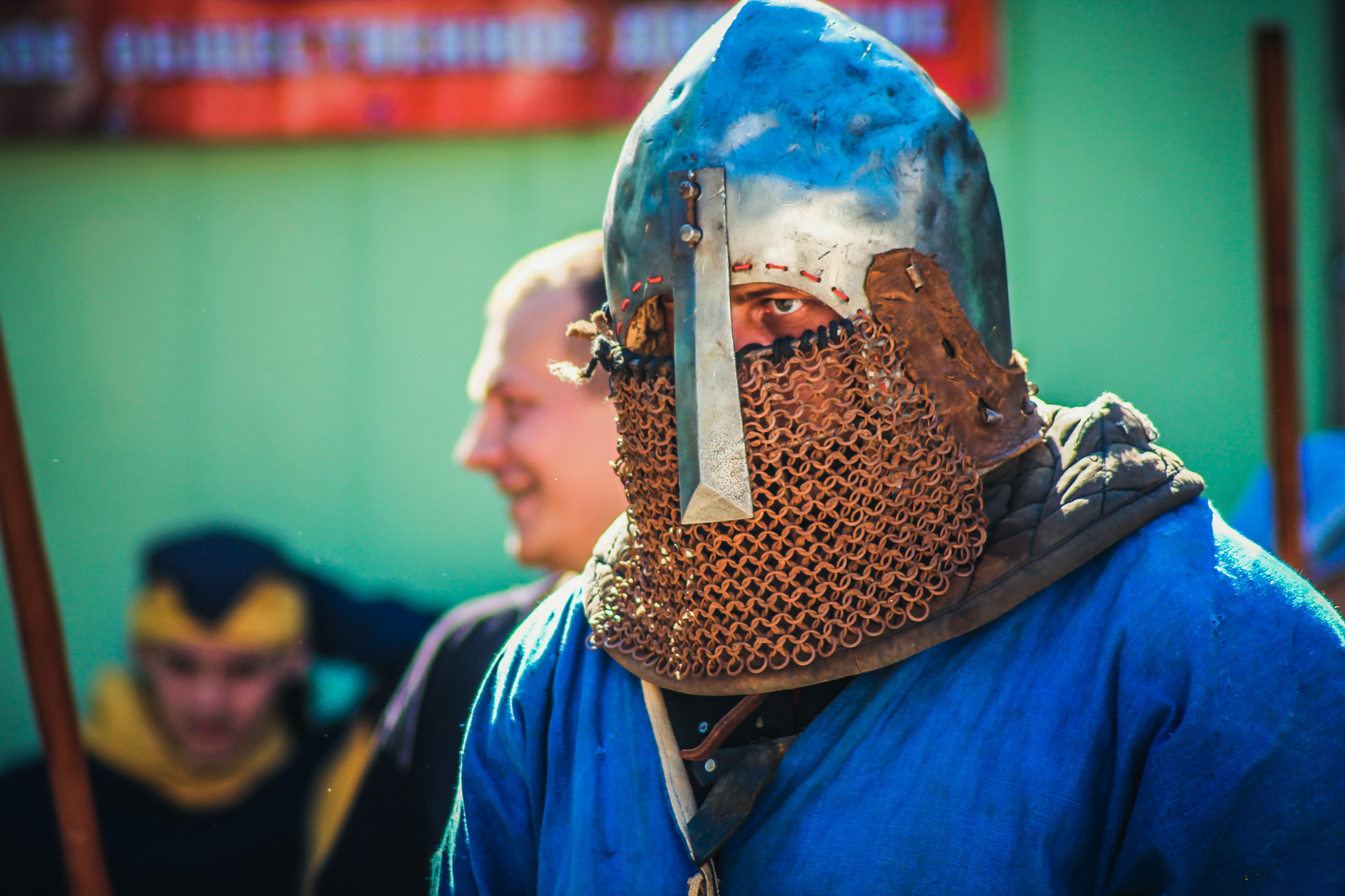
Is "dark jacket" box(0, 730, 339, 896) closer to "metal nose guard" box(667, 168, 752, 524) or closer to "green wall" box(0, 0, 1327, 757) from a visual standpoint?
"green wall" box(0, 0, 1327, 757)

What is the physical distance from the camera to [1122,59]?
4441 mm

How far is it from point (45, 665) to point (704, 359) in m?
1.54

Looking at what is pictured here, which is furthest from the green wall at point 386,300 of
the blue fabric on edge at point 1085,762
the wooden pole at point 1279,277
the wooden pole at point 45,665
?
the blue fabric on edge at point 1085,762

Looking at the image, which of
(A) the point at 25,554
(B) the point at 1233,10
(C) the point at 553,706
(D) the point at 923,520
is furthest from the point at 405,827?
(B) the point at 1233,10

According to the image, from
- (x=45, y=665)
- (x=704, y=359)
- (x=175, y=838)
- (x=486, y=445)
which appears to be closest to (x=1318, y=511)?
(x=486, y=445)

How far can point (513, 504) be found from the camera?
354 centimetres

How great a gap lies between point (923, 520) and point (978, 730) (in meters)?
0.27

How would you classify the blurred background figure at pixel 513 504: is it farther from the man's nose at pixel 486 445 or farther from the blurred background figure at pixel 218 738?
the blurred background figure at pixel 218 738

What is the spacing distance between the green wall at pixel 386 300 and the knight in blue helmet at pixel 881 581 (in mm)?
2963

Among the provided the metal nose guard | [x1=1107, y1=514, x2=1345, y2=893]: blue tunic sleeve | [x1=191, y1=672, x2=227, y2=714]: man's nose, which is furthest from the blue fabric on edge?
[x1=191, y1=672, x2=227, y2=714]: man's nose

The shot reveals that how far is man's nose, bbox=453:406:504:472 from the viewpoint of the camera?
350cm

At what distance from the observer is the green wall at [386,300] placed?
176 inches

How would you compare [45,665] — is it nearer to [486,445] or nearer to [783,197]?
[486,445]

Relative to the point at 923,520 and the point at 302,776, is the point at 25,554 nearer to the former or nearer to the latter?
the point at 923,520
